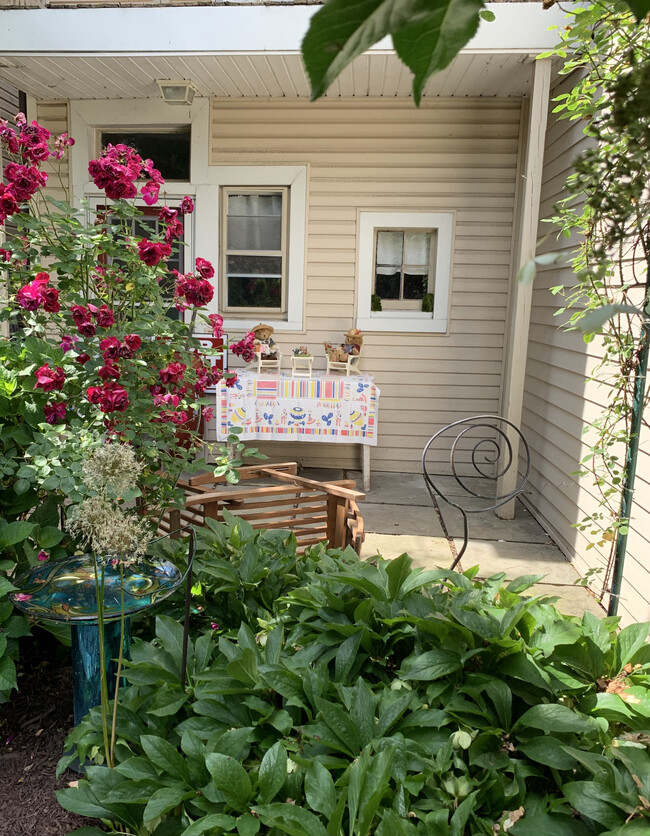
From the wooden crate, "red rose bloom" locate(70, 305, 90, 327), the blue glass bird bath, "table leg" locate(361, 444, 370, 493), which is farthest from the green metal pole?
"table leg" locate(361, 444, 370, 493)

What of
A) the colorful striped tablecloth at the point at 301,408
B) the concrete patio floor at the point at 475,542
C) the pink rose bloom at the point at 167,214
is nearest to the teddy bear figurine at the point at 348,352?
the colorful striped tablecloth at the point at 301,408

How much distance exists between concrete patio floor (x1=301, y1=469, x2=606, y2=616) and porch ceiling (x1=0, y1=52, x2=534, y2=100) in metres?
3.01

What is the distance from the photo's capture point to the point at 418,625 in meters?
1.61

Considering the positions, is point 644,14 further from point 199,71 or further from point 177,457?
point 199,71

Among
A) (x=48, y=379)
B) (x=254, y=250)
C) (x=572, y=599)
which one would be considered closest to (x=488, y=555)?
(x=572, y=599)

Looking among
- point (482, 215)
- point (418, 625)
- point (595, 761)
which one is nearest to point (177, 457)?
point (418, 625)

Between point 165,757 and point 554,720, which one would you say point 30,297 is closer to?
point 165,757

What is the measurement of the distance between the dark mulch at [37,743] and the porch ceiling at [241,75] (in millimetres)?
3900

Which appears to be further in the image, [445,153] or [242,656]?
[445,153]

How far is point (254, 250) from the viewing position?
582 centimetres

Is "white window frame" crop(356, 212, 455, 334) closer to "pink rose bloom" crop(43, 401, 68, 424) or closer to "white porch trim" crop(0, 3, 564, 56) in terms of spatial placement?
"white porch trim" crop(0, 3, 564, 56)

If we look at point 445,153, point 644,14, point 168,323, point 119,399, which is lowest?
point 119,399

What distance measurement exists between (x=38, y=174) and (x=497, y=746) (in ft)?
6.74

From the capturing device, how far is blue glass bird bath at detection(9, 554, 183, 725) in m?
1.73
